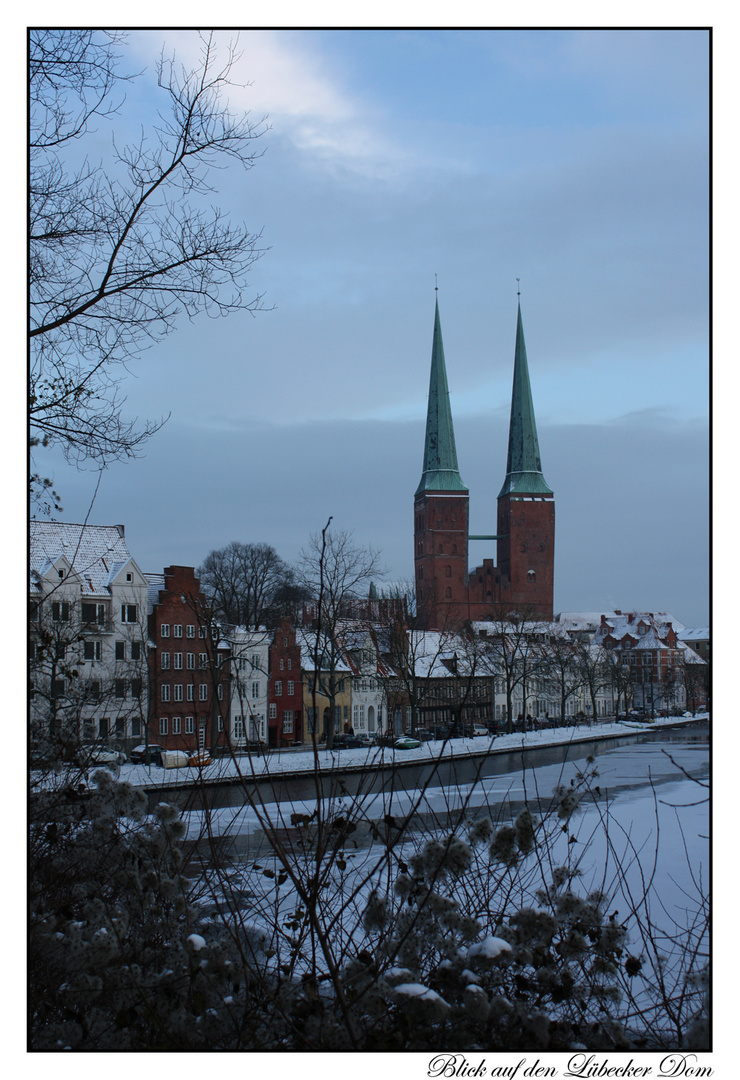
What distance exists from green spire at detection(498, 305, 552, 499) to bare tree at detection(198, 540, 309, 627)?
148 ft

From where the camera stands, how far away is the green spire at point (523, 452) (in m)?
86.0

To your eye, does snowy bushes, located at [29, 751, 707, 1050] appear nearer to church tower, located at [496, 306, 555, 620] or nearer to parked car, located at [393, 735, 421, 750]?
parked car, located at [393, 735, 421, 750]

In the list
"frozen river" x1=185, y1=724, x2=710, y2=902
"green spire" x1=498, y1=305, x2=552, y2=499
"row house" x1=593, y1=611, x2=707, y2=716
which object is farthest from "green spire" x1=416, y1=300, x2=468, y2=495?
"frozen river" x1=185, y1=724, x2=710, y2=902

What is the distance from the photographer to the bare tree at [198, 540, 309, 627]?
3766 cm

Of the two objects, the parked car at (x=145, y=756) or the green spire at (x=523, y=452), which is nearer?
the parked car at (x=145, y=756)

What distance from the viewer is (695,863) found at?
7.04m

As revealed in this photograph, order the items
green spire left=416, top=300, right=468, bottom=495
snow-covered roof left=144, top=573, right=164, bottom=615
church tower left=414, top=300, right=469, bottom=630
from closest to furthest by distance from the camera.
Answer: snow-covered roof left=144, top=573, right=164, bottom=615, green spire left=416, top=300, right=468, bottom=495, church tower left=414, top=300, right=469, bottom=630

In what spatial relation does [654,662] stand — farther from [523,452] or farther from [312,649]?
[312,649]

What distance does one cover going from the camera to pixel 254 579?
42656 mm

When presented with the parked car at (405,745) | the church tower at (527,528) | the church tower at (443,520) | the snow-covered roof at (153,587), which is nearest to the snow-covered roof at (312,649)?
the parked car at (405,745)

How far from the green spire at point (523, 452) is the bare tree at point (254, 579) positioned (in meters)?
45.0

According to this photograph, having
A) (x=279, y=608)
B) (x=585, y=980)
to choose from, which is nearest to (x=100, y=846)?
(x=585, y=980)

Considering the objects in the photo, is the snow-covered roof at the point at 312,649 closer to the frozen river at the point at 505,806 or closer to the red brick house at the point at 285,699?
the frozen river at the point at 505,806
